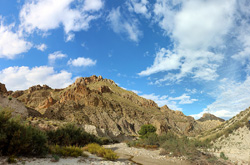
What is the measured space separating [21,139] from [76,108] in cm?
6189

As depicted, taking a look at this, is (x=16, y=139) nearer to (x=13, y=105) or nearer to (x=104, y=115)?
(x=13, y=105)

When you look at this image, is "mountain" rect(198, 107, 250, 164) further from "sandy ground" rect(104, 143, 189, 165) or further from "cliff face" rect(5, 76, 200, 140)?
"cliff face" rect(5, 76, 200, 140)

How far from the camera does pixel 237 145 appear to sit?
21188mm

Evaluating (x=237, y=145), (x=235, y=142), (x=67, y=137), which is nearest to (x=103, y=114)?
(x=67, y=137)

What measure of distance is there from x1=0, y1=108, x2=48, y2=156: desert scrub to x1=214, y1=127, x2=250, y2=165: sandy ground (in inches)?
743

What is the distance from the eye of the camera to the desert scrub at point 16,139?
753cm

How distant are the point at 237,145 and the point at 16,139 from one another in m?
24.9

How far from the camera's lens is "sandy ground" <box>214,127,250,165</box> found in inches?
706

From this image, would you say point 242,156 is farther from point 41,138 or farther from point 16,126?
point 16,126

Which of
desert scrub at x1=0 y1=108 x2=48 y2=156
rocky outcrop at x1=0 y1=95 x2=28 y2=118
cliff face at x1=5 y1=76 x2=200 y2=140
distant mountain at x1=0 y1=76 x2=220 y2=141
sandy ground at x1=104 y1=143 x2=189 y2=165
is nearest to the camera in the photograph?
desert scrub at x1=0 y1=108 x2=48 y2=156

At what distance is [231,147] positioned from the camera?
2148 centimetres

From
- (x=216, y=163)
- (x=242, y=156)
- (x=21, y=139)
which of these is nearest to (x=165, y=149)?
(x=216, y=163)

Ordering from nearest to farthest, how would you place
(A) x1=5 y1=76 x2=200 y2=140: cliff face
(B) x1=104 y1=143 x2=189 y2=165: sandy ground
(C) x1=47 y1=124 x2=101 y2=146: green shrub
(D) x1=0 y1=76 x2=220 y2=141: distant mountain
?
(B) x1=104 y1=143 x2=189 y2=165: sandy ground < (C) x1=47 y1=124 x2=101 y2=146: green shrub < (D) x1=0 y1=76 x2=220 y2=141: distant mountain < (A) x1=5 y1=76 x2=200 y2=140: cliff face

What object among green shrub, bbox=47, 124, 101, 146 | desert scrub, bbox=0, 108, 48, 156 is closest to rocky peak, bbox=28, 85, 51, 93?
green shrub, bbox=47, 124, 101, 146
